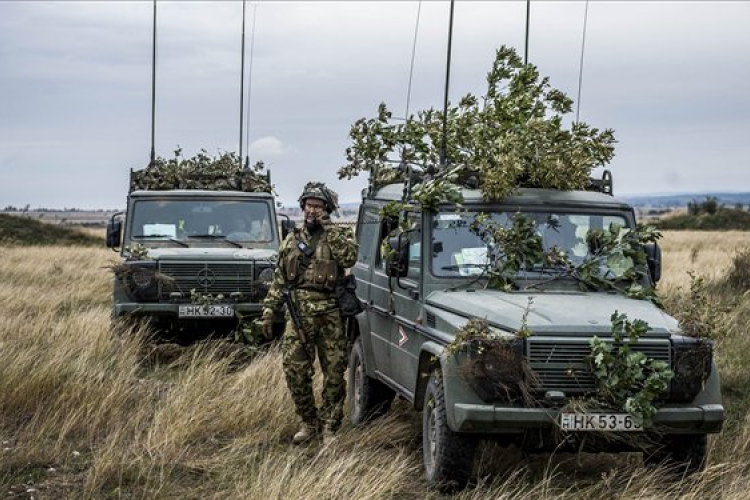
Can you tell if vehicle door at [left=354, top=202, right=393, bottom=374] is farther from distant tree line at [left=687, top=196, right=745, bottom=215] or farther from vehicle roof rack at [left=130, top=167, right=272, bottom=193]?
distant tree line at [left=687, top=196, right=745, bottom=215]

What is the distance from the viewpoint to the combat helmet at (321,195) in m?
8.29

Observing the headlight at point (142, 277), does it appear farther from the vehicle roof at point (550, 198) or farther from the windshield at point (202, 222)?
the vehicle roof at point (550, 198)

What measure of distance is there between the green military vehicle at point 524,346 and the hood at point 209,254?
4020 millimetres

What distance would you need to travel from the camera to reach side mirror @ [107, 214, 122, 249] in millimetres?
12655

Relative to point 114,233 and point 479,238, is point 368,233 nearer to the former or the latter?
point 479,238

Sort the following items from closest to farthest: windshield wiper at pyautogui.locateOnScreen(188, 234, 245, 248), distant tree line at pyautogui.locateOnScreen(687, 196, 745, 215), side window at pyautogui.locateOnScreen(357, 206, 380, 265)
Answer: side window at pyautogui.locateOnScreen(357, 206, 380, 265), windshield wiper at pyautogui.locateOnScreen(188, 234, 245, 248), distant tree line at pyautogui.locateOnScreen(687, 196, 745, 215)

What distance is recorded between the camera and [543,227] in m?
7.86

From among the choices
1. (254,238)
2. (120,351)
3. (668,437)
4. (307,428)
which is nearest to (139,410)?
(307,428)

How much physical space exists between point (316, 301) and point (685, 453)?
105 inches

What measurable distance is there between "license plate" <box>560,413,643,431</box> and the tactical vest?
7.80ft

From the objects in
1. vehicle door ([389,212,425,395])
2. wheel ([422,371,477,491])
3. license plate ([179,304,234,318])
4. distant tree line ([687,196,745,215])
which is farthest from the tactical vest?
distant tree line ([687,196,745,215])

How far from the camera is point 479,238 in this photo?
7.75 m

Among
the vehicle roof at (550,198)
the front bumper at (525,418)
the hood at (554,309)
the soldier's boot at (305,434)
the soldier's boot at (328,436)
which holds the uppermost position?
the vehicle roof at (550,198)

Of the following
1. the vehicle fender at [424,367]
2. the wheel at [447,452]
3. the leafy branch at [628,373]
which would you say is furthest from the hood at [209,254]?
the leafy branch at [628,373]
